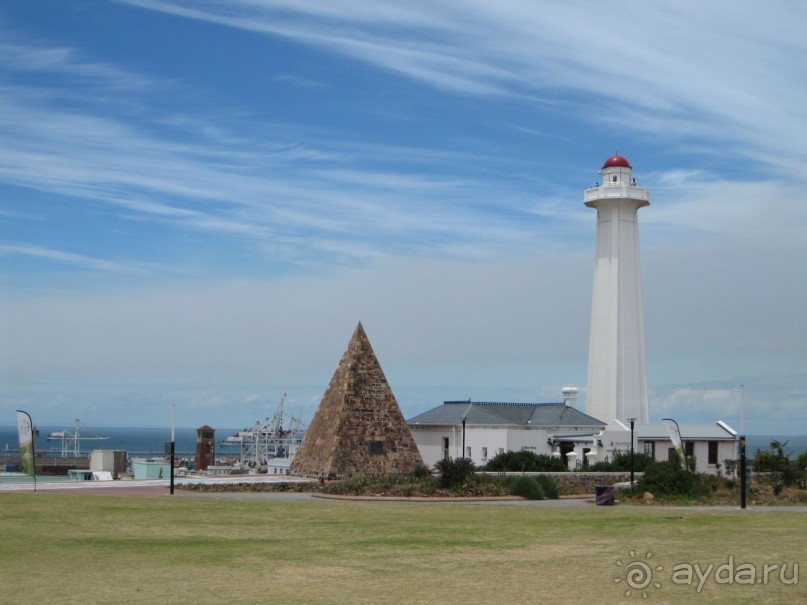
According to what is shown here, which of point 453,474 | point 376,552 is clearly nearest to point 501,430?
point 453,474

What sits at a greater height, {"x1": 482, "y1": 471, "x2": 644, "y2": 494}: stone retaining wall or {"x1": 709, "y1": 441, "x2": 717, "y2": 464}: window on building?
{"x1": 709, "y1": 441, "x2": 717, "y2": 464}: window on building

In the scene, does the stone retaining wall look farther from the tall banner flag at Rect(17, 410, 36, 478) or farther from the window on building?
the tall banner flag at Rect(17, 410, 36, 478)

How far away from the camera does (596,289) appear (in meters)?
49.9

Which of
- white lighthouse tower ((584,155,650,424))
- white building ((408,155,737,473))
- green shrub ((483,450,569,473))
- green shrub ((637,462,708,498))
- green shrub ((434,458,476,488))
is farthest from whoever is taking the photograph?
white lighthouse tower ((584,155,650,424))

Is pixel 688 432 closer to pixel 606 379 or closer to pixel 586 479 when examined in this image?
pixel 606 379

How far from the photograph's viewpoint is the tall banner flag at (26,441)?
96.9 ft

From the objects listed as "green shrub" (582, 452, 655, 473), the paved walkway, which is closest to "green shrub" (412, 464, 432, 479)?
the paved walkway

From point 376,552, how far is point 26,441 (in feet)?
52.9

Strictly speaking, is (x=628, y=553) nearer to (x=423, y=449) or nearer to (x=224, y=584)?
(x=224, y=584)

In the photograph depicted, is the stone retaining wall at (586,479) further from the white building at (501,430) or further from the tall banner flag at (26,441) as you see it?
the tall banner flag at (26,441)

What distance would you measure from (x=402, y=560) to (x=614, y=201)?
3526cm

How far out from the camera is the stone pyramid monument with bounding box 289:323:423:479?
36875 mm

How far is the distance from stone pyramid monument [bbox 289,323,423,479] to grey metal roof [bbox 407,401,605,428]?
896cm

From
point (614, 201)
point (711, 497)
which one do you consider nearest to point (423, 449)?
point (614, 201)
